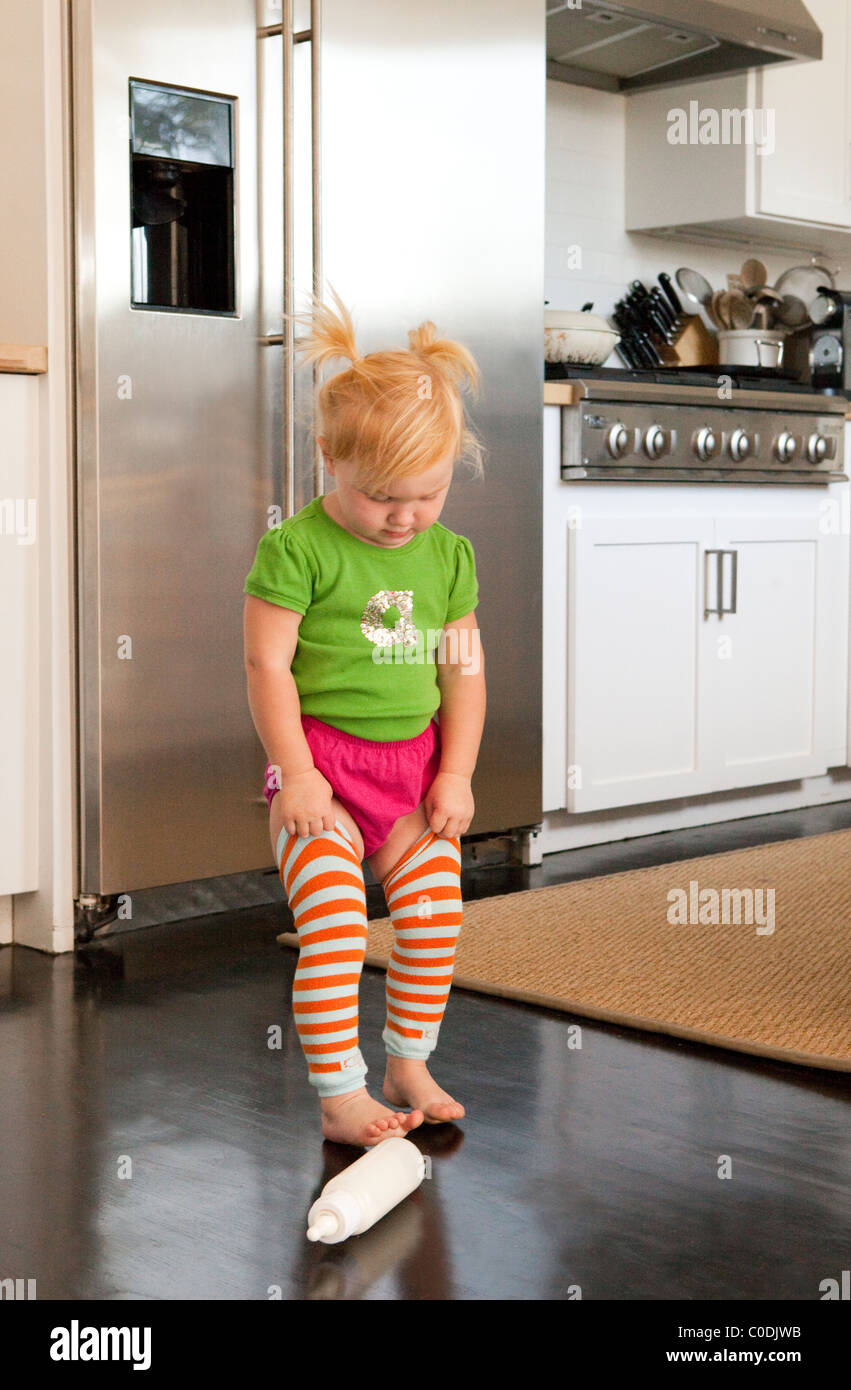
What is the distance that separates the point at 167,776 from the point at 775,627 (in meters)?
1.64

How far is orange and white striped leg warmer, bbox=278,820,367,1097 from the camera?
162 centimetres

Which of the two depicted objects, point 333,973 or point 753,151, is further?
point 753,151

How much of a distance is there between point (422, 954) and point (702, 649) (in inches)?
73.7

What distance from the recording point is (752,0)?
3625 millimetres


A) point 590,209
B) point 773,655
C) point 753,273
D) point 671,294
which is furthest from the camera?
point 753,273

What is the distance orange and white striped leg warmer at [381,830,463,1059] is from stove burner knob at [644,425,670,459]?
1.69 metres

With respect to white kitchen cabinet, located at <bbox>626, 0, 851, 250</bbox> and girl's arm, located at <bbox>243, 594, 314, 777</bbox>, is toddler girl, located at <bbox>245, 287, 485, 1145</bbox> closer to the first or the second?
girl's arm, located at <bbox>243, 594, 314, 777</bbox>

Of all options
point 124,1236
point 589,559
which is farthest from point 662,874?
point 124,1236

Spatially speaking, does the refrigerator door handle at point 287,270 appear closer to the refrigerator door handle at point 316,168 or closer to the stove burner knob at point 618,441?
the refrigerator door handle at point 316,168

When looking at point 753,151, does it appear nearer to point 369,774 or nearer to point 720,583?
point 720,583

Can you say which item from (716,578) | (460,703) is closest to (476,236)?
(716,578)

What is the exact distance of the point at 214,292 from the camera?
8.51 ft

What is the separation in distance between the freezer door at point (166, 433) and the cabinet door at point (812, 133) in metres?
1.86
